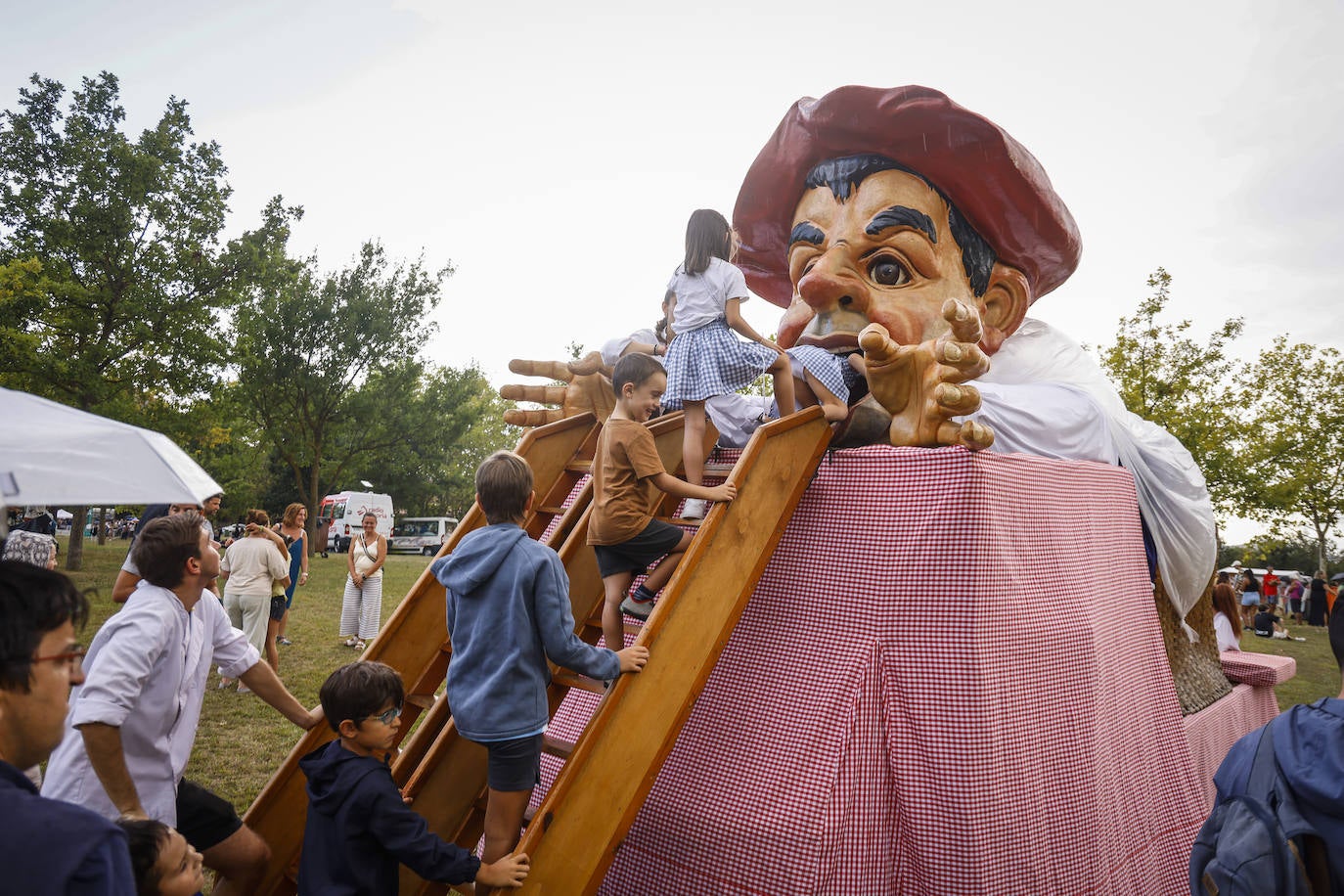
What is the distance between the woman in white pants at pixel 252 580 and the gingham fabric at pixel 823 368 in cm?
569

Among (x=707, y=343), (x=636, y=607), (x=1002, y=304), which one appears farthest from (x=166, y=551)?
(x=1002, y=304)

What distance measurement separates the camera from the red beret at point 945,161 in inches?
168

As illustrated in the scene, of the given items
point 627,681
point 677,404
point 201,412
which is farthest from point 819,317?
point 201,412

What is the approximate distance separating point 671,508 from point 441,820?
1663 millimetres

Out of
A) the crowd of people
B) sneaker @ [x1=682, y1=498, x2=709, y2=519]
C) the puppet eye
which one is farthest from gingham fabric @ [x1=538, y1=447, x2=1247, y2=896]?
the puppet eye

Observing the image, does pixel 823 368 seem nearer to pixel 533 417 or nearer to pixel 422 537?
pixel 533 417

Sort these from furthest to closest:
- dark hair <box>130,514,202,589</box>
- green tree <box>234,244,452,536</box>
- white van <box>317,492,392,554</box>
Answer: white van <box>317,492,392,554</box>, green tree <box>234,244,452,536</box>, dark hair <box>130,514,202,589</box>

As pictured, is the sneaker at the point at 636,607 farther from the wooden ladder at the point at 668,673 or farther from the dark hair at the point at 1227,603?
the dark hair at the point at 1227,603

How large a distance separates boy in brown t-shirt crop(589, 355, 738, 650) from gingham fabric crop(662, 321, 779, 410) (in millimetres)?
240

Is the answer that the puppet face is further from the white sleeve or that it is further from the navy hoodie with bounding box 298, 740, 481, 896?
the navy hoodie with bounding box 298, 740, 481, 896

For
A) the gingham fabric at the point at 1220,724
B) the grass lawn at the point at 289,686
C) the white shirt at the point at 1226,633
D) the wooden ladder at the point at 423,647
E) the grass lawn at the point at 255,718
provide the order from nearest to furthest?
the wooden ladder at the point at 423,647 < the gingham fabric at the point at 1220,724 < the grass lawn at the point at 255,718 < the grass lawn at the point at 289,686 < the white shirt at the point at 1226,633

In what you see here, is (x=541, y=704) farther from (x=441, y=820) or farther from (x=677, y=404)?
(x=677, y=404)

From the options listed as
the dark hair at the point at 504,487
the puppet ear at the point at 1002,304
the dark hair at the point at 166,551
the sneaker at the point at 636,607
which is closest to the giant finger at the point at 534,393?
the sneaker at the point at 636,607

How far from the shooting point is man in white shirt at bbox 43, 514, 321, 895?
246 cm
